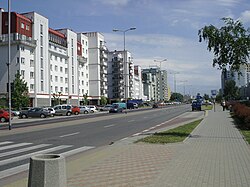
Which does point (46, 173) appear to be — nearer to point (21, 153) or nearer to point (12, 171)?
point (12, 171)

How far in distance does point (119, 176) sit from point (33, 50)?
→ 6072 centimetres

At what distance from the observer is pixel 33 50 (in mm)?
63344

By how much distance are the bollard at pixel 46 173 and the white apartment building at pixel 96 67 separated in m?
87.7

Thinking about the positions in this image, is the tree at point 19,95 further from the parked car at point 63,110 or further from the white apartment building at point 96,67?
the white apartment building at point 96,67

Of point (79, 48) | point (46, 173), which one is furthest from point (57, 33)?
point (46, 173)

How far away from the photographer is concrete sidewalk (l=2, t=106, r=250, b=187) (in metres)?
6.11

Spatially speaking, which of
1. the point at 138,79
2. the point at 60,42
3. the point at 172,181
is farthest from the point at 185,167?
the point at 138,79

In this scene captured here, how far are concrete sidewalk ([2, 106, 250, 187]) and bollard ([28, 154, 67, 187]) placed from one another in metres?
1.48

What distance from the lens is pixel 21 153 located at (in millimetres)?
10695

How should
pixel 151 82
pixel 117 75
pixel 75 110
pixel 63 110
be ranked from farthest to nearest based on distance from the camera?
pixel 151 82 → pixel 117 75 → pixel 75 110 → pixel 63 110

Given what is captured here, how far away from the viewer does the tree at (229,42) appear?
43.3ft

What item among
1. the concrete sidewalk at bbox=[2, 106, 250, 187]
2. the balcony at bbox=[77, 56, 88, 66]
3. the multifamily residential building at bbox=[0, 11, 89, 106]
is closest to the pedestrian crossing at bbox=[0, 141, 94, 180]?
the concrete sidewalk at bbox=[2, 106, 250, 187]

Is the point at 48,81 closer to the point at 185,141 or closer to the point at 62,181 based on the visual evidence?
the point at 185,141

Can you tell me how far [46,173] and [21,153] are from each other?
6.70 m
